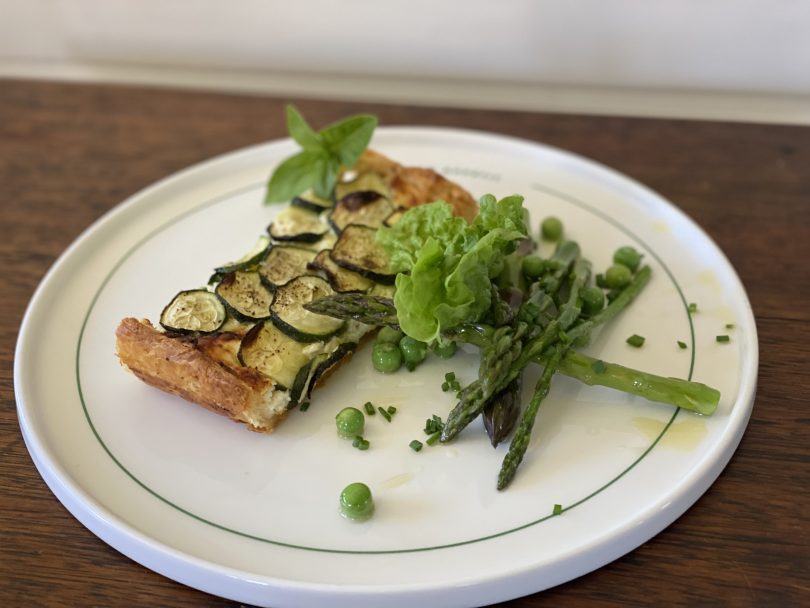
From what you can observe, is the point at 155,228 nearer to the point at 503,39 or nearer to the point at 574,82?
the point at 503,39

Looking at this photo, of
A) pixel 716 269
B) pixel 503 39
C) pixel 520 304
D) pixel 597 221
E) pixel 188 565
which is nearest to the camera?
pixel 188 565

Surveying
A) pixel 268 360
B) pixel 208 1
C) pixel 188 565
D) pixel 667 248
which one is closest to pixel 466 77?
pixel 208 1

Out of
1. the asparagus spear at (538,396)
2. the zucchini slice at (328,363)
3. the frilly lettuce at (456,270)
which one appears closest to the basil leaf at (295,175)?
the frilly lettuce at (456,270)

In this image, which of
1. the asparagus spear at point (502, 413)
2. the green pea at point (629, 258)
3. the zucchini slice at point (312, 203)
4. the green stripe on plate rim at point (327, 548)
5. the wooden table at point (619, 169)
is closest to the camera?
the wooden table at point (619, 169)

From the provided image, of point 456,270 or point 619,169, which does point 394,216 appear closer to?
point 456,270

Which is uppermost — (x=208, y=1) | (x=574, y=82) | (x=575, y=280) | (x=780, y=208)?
(x=574, y=82)

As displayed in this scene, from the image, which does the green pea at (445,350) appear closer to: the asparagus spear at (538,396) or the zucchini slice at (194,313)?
the asparagus spear at (538,396)

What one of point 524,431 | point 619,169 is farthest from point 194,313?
point 619,169
